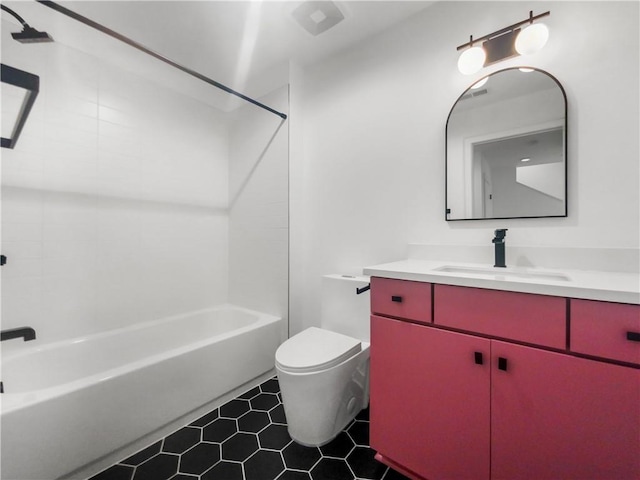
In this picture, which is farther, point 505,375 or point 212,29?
point 212,29

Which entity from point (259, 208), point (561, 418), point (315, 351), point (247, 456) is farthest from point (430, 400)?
point (259, 208)

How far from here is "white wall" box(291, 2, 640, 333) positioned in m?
1.13

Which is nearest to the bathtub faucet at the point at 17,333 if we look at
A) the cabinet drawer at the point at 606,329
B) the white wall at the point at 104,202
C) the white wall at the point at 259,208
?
the white wall at the point at 104,202

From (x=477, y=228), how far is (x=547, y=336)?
2.39 feet

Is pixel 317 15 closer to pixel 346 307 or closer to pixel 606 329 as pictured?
pixel 346 307

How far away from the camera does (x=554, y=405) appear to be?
0.81 meters

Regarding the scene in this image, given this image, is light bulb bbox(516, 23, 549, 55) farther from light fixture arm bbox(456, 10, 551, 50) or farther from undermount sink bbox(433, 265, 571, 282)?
undermount sink bbox(433, 265, 571, 282)

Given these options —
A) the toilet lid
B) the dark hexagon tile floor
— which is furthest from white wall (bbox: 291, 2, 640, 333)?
the dark hexagon tile floor

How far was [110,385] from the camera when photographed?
4.05 ft

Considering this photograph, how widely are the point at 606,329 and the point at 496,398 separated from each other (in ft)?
1.27

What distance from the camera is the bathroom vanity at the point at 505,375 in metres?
0.74

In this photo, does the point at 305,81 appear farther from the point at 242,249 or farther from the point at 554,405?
the point at 554,405

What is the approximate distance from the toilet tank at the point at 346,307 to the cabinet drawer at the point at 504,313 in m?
0.63

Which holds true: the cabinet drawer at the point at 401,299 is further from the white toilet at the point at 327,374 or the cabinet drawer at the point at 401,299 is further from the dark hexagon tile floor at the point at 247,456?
the dark hexagon tile floor at the point at 247,456
